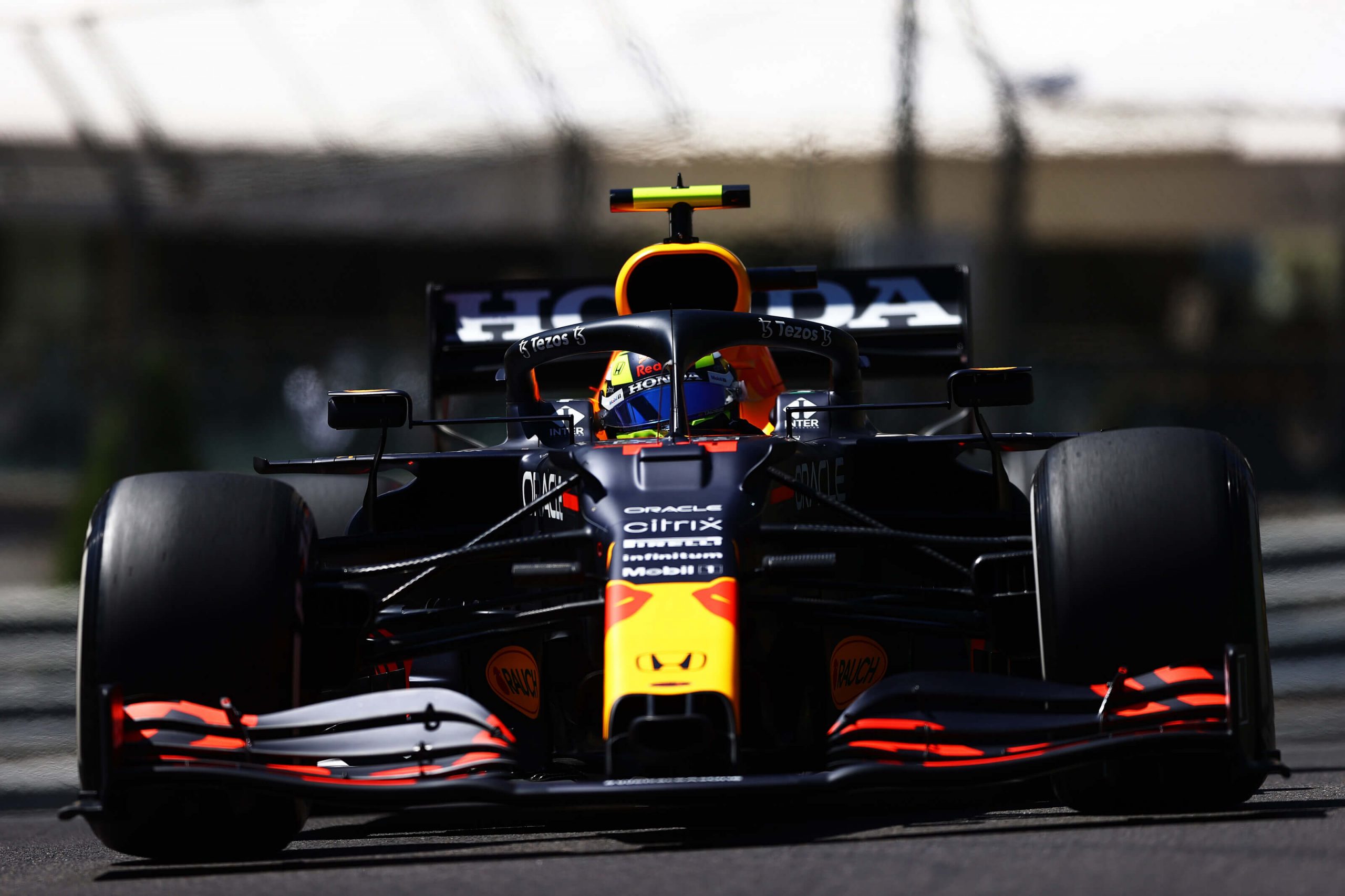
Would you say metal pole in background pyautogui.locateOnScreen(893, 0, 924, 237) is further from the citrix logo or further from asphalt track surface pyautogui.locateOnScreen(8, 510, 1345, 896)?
the citrix logo

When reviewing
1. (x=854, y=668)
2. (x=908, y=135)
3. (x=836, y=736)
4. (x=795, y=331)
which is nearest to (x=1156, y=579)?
(x=836, y=736)

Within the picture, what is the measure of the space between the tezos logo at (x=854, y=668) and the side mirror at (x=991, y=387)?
2.40 ft

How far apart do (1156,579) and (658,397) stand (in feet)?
6.16

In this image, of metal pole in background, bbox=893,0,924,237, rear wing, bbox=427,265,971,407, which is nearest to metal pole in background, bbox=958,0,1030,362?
metal pole in background, bbox=893,0,924,237

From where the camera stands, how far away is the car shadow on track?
15.4 ft

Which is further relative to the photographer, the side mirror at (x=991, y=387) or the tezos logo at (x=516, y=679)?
the tezos logo at (x=516, y=679)

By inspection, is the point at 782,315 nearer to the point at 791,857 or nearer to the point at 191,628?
the point at 191,628

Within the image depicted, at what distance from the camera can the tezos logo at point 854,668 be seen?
18.1 feet

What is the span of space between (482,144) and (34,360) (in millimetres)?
5104

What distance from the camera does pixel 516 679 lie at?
5.66 metres

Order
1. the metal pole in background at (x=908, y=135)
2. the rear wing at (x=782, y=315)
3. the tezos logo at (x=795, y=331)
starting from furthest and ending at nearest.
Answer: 1. the metal pole in background at (x=908, y=135)
2. the rear wing at (x=782, y=315)
3. the tezos logo at (x=795, y=331)

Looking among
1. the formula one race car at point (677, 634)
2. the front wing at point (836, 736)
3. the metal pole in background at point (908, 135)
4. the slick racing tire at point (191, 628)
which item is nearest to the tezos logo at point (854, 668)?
the formula one race car at point (677, 634)

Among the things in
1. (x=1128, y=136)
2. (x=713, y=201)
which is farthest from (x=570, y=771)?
(x=1128, y=136)

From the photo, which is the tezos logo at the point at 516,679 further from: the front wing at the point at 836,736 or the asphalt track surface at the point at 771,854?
the front wing at the point at 836,736
